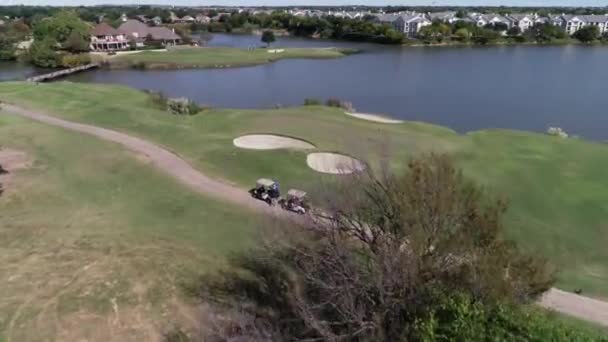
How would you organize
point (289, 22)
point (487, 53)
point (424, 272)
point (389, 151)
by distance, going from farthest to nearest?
point (289, 22) < point (487, 53) < point (389, 151) < point (424, 272)

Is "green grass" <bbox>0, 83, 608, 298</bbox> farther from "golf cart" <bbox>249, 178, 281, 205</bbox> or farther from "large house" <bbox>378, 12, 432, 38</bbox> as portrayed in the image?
"large house" <bbox>378, 12, 432, 38</bbox>

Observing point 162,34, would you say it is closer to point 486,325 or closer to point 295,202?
point 295,202

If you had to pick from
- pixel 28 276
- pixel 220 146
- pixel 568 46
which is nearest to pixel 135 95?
pixel 220 146

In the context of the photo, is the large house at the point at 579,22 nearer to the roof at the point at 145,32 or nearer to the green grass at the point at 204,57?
the green grass at the point at 204,57

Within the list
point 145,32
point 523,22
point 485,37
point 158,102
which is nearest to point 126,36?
point 145,32

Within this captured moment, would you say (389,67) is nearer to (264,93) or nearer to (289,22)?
(264,93)

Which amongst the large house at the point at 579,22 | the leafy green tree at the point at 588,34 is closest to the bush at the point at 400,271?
the leafy green tree at the point at 588,34
